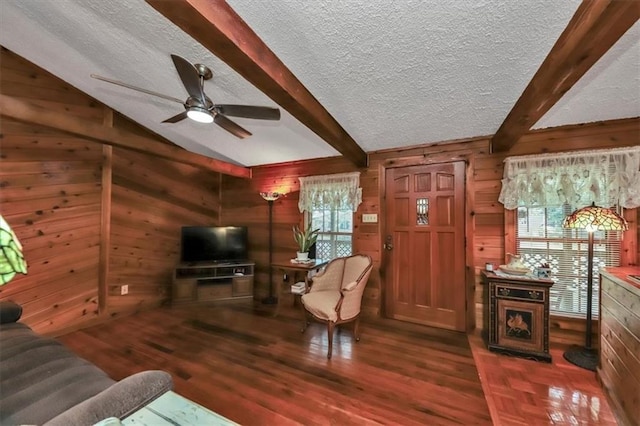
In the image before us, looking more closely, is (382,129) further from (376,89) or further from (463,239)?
(463,239)

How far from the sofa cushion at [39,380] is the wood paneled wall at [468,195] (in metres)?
2.82

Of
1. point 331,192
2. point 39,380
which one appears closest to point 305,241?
point 331,192

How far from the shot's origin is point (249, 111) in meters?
2.04

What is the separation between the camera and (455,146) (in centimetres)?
303

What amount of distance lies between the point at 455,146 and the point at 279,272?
310 cm

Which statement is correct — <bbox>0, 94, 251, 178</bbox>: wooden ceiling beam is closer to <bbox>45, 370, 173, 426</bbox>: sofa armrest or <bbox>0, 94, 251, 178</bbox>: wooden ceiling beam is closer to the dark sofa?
the dark sofa

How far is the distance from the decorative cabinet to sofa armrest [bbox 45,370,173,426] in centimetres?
276

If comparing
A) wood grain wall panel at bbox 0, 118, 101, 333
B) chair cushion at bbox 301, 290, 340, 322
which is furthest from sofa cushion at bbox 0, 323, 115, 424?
chair cushion at bbox 301, 290, 340, 322

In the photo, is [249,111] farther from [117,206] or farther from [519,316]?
[519,316]

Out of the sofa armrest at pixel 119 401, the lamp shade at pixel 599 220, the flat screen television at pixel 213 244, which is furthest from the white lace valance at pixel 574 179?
the flat screen television at pixel 213 244

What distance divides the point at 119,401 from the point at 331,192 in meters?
3.06

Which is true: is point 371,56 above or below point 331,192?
above

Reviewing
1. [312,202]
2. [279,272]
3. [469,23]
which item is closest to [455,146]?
[469,23]

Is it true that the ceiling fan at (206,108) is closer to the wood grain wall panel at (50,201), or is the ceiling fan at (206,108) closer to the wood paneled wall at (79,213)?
the wood paneled wall at (79,213)
